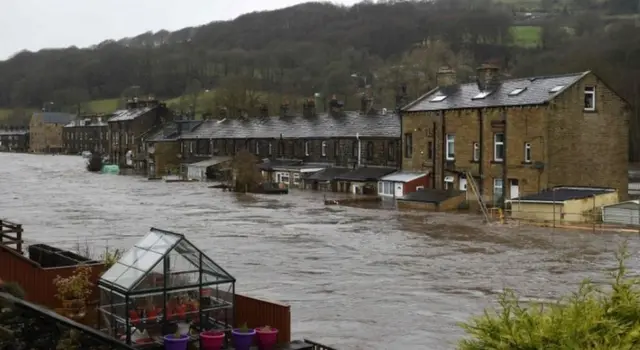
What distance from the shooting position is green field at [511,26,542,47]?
15075 cm

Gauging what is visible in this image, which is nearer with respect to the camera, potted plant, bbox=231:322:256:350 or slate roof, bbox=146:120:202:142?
potted plant, bbox=231:322:256:350

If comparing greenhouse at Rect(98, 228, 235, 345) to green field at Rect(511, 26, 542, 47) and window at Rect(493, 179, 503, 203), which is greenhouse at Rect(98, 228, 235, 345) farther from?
green field at Rect(511, 26, 542, 47)

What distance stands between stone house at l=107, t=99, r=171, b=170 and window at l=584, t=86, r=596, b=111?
62.2m

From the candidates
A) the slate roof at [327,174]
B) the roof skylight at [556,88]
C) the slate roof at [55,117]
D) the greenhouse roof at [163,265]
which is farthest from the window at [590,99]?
the slate roof at [55,117]

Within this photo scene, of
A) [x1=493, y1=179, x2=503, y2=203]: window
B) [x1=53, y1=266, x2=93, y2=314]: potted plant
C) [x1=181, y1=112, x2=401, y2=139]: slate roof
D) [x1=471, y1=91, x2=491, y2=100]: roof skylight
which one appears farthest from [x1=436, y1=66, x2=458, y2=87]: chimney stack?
[x1=53, y1=266, x2=93, y2=314]: potted plant

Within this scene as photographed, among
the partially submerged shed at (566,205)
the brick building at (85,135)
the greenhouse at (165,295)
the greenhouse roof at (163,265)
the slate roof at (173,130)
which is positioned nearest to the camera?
the greenhouse at (165,295)

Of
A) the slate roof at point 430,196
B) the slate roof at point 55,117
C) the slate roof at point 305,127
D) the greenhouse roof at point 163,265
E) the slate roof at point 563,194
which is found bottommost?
the slate roof at point 430,196

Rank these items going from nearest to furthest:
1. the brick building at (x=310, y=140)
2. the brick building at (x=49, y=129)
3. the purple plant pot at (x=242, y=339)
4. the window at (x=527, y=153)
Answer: the purple plant pot at (x=242, y=339), the window at (x=527, y=153), the brick building at (x=310, y=140), the brick building at (x=49, y=129)

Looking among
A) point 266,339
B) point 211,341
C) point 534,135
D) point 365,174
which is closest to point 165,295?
point 211,341

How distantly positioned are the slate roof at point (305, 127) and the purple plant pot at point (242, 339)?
4243cm

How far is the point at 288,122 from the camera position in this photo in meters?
70.2

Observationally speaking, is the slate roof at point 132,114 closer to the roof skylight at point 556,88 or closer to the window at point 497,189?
the window at point 497,189

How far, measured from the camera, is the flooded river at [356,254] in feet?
56.6

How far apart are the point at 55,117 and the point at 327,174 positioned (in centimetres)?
13638
